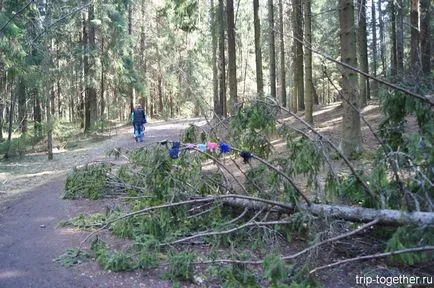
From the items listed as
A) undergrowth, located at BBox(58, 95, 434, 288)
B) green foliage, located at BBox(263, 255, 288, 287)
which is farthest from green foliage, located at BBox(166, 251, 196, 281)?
green foliage, located at BBox(263, 255, 288, 287)

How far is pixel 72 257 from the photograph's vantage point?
5.23m

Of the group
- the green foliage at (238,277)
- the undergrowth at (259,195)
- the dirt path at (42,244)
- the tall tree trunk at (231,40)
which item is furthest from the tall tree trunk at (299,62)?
the green foliage at (238,277)

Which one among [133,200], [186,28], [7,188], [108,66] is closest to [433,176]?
[133,200]

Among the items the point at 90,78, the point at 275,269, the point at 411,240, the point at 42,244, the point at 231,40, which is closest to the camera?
the point at 275,269

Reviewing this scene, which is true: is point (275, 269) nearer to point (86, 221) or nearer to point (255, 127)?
point (255, 127)

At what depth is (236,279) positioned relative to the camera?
4379 mm

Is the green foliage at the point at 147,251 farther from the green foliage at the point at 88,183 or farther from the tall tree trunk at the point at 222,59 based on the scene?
the tall tree trunk at the point at 222,59

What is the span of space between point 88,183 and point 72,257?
10.9 ft

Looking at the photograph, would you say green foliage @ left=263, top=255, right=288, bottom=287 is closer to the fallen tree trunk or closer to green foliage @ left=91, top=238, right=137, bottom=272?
the fallen tree trunk

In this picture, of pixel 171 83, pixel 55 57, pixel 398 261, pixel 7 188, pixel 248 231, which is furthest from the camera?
pixel 171 83

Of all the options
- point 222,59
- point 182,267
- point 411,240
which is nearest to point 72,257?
point 182,267

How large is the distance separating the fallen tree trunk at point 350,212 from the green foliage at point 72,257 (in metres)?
2.04

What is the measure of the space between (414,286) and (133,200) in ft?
15.3

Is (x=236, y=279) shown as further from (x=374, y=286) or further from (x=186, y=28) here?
(x=186, y=28)
